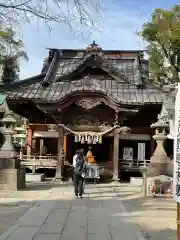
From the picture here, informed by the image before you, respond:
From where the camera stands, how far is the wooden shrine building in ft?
66.3

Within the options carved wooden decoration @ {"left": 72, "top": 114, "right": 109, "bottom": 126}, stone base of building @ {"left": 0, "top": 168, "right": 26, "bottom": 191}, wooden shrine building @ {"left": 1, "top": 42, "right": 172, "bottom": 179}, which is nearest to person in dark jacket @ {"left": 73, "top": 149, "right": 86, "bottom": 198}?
stone base of building @ {"left": 0, "top": 168, "right": 26, "bottom": 191}

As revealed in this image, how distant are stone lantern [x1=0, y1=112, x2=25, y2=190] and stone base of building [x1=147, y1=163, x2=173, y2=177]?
5234 millimetres

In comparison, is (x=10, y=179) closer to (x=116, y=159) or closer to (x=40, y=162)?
(x=40, y=162)

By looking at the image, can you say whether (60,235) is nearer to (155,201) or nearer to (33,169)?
(155,201)

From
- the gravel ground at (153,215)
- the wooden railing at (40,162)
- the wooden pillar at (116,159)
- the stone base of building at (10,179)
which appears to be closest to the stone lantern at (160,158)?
the gravel ground at (153,215)

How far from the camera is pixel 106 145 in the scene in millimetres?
23984

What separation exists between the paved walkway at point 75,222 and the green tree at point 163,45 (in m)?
15.8

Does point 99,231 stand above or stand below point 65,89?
below

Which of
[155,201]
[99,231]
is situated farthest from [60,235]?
[155,201]

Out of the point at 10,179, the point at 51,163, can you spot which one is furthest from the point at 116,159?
the point at 10,179

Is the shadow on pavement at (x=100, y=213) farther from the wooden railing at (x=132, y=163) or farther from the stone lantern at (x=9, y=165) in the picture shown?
the wooden railing at (x=132, y=163)

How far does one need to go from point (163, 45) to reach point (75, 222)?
1987 cm

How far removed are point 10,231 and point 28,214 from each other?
2178 millimetres

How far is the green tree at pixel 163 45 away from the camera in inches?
1008
